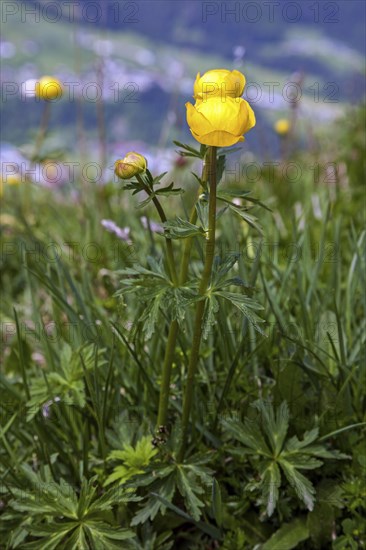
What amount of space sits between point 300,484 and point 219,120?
65 cm

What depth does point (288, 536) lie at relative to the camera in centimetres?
114

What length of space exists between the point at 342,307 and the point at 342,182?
1.43 m

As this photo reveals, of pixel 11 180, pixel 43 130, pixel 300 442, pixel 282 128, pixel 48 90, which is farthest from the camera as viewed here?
pixel 282 128

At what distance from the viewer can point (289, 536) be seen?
1.14m

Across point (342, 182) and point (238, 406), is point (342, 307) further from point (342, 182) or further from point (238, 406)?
point (342, 182)

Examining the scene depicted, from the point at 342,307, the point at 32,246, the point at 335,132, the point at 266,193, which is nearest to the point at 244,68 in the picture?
the point at 266,193

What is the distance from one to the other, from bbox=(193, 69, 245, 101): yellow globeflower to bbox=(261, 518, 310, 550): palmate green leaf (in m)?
0.81

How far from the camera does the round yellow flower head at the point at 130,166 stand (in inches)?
36.8

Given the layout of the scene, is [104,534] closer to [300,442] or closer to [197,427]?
[197,427]

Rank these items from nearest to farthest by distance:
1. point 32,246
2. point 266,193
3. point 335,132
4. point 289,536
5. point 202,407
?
point 289,536 → point 202,407 → point 32,246 → point 266,193 → point 335,132

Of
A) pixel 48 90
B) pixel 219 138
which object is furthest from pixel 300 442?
pixel 48 90

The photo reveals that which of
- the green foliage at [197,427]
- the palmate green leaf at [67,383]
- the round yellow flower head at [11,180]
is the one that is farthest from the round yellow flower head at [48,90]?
the palmate green leaf at [67,383]

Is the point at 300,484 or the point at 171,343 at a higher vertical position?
the point at 171,343

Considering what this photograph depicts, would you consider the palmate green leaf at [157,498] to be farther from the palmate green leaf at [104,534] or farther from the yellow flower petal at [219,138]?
the yellow flower petal at [219,138]
